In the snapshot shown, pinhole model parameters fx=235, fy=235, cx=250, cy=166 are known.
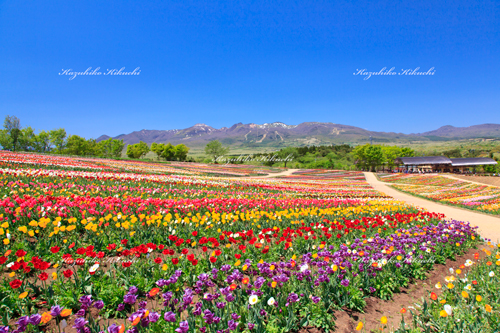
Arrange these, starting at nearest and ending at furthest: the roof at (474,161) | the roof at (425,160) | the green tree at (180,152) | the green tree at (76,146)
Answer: the roof at (474,161), the roof at (425,160), the green tree at (76,146), the green tree at (180,152)

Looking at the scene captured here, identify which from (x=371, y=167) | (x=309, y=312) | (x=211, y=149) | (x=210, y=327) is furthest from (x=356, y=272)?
(x=211, y=149)

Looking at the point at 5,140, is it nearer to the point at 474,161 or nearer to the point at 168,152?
the point at 168,152

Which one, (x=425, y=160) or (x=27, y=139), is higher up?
(x=27, y=139)

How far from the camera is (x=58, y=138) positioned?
76875 mm

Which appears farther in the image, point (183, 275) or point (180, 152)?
point (180, 152)

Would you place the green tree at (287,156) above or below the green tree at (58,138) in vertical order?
below

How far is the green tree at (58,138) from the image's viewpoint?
76438 millimetres

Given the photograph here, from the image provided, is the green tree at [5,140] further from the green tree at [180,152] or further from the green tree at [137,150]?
the green tree at [180,152]

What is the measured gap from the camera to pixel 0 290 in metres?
2.97

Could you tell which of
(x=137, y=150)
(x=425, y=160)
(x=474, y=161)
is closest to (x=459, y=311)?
(x=425, y=160)

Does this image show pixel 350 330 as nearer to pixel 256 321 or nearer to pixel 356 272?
pixel 356 272

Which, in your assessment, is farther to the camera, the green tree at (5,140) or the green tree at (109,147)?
the green tree at (109,147)

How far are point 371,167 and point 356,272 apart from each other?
8255 cm

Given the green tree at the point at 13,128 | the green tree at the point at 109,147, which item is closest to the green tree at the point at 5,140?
the green tree at the point at 13,128
